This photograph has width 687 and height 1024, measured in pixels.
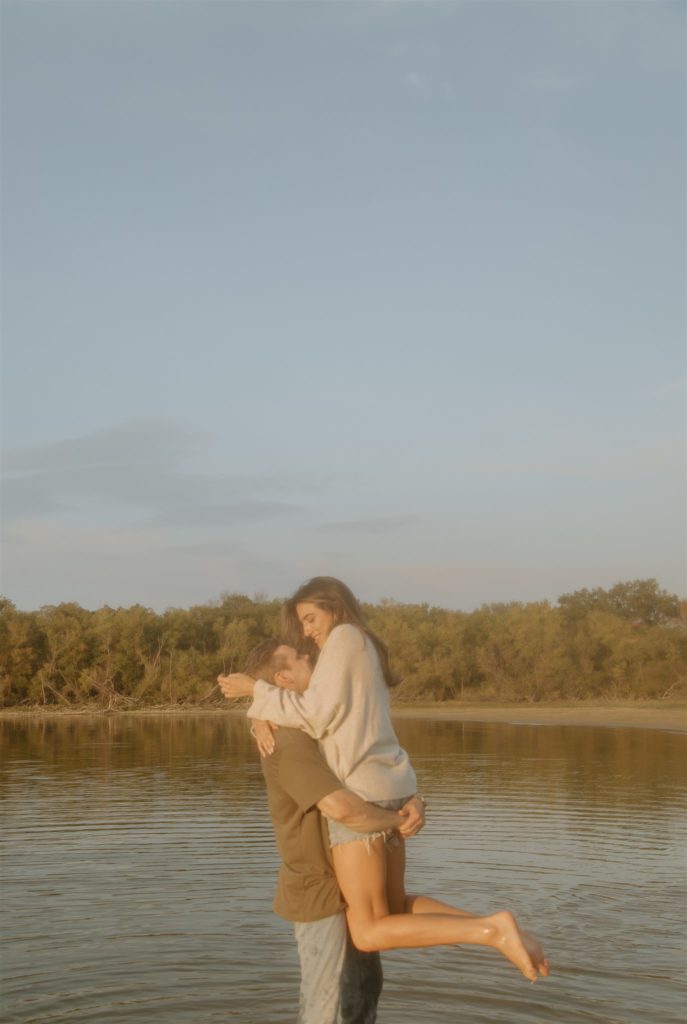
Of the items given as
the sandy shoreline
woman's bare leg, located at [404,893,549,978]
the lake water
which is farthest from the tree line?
woman's bare leg, located at [404,893,549,978]

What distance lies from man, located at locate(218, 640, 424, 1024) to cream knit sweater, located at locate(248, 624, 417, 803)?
75 millimetres

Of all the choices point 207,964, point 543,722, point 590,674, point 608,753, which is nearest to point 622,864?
point 207,964

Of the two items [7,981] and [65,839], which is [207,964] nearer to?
[7,981]

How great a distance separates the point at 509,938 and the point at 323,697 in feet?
3.67

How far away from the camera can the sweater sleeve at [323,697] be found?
13.9 feet

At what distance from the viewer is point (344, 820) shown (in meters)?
4.18

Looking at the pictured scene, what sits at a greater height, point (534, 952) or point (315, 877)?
point (315, 877)

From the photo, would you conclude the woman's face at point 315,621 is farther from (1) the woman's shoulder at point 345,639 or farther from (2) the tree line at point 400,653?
(2) the tree line at point 400,653

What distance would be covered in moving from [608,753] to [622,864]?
644 inches

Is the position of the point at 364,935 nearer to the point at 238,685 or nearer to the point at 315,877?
the point at 315,877

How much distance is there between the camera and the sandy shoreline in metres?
45.1

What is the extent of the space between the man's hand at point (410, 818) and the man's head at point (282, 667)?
0.65m

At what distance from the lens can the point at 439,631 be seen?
6875 cm

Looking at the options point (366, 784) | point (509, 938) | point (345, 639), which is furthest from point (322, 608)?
point (509, 938)
